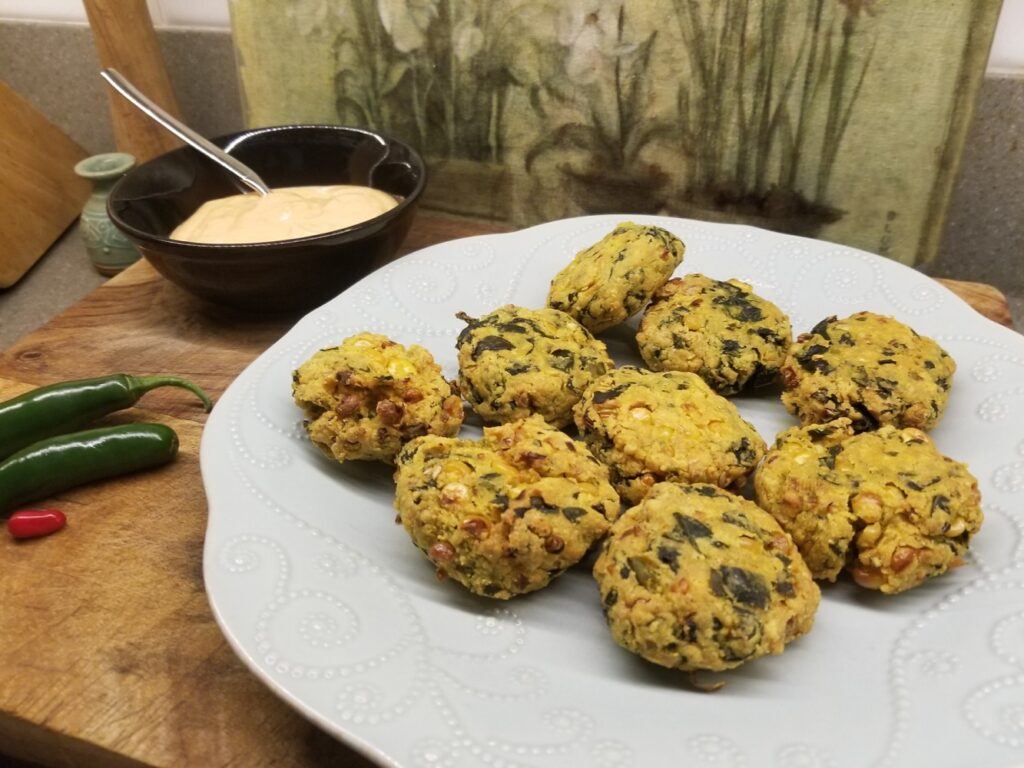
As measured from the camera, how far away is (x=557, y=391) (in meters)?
1.42

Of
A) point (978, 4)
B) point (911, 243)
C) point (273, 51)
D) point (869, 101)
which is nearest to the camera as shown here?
point (978, 4)

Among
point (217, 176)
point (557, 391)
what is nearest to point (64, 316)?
point (217, 176)

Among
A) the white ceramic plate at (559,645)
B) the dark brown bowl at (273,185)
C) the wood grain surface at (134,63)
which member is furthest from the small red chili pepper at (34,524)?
the wood grain surface at (134,63)

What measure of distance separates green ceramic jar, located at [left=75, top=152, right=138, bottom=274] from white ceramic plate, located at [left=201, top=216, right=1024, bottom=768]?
115 centimetres

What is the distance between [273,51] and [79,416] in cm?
119


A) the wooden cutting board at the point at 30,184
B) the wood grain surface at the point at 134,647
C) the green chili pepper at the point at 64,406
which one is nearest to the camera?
the wood grain surface at the point at 134,647

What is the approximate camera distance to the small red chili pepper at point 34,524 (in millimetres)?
1405

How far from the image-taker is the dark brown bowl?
5.79 feet

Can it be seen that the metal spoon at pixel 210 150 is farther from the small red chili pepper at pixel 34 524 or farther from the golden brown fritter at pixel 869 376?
the golden brown fritter at pixel 869 376

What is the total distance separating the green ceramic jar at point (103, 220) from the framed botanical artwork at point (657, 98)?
385mm

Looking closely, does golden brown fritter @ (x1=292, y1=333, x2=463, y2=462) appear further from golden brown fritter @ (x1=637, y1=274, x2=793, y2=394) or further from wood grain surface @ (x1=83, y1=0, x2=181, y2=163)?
wood grain surface @ (x1=83, y1=0, x2=181, y2=163)

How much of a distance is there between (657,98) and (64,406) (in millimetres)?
1421

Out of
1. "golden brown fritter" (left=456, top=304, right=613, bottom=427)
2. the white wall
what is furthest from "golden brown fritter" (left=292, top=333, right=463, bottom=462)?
the white wall

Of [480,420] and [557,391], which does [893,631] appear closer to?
[557,391]
